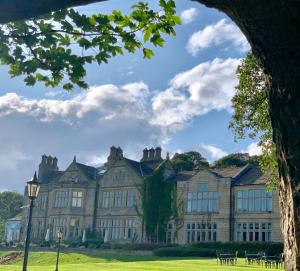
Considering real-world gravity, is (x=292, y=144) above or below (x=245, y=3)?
below

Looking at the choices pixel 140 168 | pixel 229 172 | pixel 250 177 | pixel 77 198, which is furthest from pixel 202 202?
pixel 77 198

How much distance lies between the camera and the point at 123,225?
2127 inches

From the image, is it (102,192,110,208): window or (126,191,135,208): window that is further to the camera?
(102,192,110,208): window

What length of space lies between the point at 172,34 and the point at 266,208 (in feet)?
138

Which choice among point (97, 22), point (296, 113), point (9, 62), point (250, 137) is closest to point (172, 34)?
point (97, 22)

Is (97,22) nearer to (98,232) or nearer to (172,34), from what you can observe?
(172,34)

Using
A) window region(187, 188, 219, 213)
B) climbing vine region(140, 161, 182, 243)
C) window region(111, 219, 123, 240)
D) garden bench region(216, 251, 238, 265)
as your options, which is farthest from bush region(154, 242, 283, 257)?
window region(111, 219, 123, 240)

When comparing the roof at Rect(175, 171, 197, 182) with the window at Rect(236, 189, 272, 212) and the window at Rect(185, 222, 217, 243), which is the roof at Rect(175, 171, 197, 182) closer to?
the window at Rect(185, 222, 217, 243)

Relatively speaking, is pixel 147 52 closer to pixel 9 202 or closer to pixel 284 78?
pixel 284 78

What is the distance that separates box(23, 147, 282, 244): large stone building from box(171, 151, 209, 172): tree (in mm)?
17515

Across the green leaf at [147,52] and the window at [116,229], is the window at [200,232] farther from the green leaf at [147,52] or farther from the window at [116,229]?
the green leaf at [147,52]

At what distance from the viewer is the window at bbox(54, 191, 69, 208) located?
196 feet

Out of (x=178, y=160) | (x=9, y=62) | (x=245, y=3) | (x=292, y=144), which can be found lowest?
(x=292, y=144)

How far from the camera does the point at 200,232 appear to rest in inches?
1917
